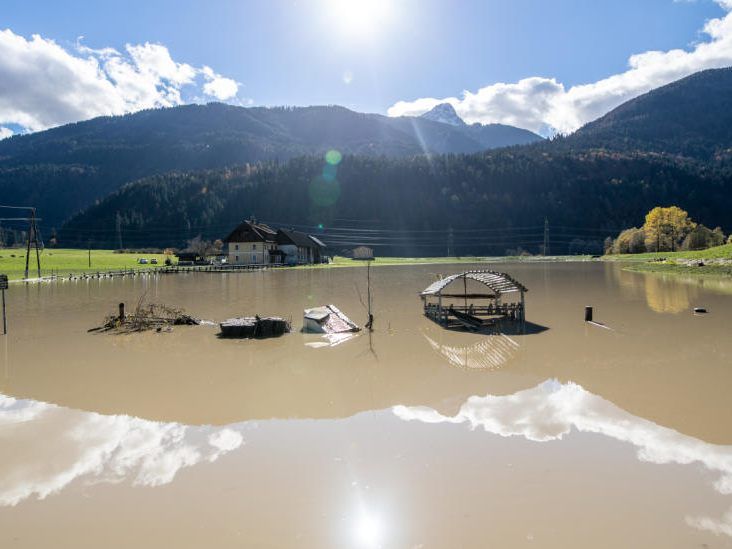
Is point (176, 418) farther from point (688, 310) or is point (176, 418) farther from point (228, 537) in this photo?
point (688, 310)

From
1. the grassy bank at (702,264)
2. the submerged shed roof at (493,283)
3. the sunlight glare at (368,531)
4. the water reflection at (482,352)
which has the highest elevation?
the submerged shed roof at (493,283)

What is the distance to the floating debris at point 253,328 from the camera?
847 inches

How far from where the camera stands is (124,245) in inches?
6732

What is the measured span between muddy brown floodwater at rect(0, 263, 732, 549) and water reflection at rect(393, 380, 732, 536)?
0.19 feet

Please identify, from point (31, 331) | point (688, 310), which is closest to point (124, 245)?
point (31, 331)

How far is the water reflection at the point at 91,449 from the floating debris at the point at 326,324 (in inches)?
443

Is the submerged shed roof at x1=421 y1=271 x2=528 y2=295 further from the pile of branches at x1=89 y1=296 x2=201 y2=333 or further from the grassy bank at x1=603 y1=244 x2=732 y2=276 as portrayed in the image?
the grassy bank at x1=603 y1=244 x2=732 y2=276

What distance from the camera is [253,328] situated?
21.6m

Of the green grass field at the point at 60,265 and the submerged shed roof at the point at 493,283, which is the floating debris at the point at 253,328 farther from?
the green grass field at the point at 60,265

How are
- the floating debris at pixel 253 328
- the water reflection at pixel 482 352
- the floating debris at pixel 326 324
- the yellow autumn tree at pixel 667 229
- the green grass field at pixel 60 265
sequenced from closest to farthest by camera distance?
the water reflection at pixel 482 352
the floating debris at pixel 253 328
the floating debris at pixel 326 324
the green grass field at pixel 60 265
the yellow autumn tree at pixel 667 229

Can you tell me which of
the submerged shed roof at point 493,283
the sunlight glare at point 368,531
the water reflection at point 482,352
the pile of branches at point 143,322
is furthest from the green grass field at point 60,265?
the sunlight glare at point 368,531

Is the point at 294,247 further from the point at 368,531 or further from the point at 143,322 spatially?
the point at 368,531

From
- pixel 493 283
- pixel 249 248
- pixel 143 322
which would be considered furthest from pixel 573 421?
pixel 249 248

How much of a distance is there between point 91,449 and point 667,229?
113m
